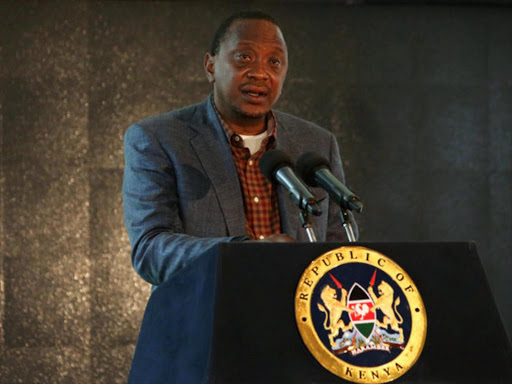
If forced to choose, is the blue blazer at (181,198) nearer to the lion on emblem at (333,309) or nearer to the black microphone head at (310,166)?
the black microphone head at (310,166)

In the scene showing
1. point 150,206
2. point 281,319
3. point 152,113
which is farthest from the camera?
point 152,113

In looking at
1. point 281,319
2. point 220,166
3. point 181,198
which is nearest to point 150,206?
point 181,198

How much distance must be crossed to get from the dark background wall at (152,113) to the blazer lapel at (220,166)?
61.3 inches

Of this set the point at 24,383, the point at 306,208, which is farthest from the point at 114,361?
the point at 306,208

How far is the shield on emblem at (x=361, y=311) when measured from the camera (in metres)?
1.21

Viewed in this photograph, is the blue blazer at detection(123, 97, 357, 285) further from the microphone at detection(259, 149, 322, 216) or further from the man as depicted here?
the microphone at detection(259, 149, 322, 216)

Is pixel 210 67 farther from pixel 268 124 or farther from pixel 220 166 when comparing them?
pixel 220 166

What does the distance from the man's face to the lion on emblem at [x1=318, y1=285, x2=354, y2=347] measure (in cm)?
94

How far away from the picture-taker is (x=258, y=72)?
6.68 ft

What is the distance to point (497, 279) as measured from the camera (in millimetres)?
3893

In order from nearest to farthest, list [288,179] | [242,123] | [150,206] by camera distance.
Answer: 1. [288,179]
2. [150,206]
3. [242,123]

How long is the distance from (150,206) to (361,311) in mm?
813

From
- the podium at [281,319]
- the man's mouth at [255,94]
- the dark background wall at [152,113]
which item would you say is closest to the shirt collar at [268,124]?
the man's mouth at [255,94]

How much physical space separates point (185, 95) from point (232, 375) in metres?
2.64
